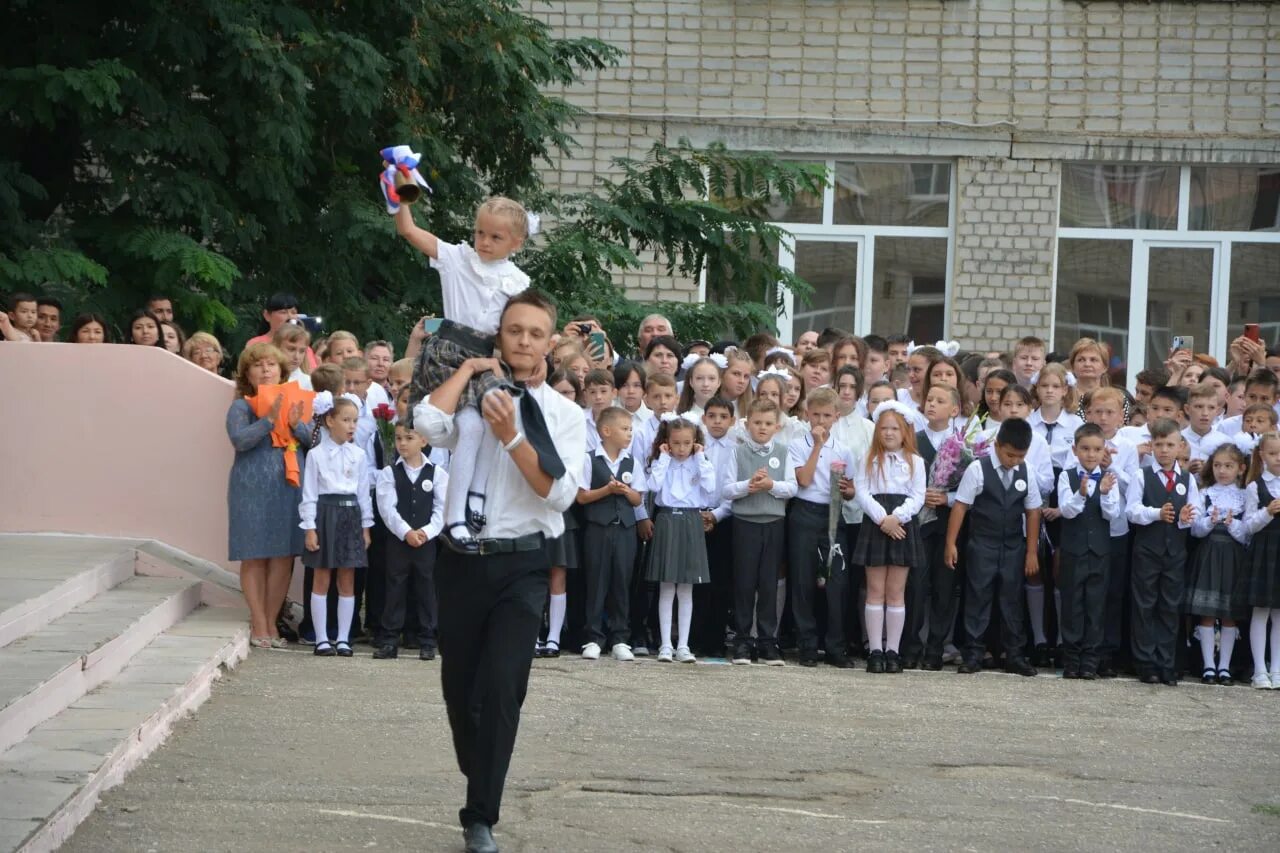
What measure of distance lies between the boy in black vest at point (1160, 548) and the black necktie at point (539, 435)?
20.1 feet

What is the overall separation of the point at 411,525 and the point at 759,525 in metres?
2.16

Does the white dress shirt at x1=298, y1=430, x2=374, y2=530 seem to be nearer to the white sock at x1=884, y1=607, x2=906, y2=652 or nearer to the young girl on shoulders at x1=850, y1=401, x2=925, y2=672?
the young girl on shoulders at x1=850, y1=401, x2=925, y2=672

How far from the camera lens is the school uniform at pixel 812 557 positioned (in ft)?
37.2

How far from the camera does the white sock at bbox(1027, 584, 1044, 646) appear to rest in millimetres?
11586

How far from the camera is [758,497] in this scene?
37.5ft

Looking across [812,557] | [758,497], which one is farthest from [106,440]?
[812,557]

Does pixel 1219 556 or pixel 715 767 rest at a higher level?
pixel 1219 556

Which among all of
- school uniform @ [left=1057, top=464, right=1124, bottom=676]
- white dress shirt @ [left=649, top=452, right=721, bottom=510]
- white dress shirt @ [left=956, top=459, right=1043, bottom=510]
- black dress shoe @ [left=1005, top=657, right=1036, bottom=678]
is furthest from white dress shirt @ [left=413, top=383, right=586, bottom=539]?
school uniform @ [left=1057, top=464, right=1124, bottom=676]

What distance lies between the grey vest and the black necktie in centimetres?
535

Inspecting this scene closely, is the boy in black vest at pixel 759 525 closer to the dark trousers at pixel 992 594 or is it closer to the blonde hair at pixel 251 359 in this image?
the dark trousers at pixel 992 594

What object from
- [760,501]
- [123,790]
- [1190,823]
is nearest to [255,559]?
[760,501]

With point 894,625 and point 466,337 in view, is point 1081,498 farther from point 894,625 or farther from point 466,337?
point 466,337

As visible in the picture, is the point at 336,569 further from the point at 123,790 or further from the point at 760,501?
the point at 123,790

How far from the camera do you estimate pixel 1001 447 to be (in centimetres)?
1127
